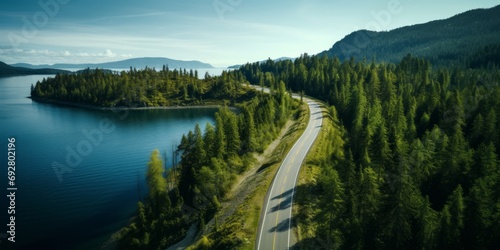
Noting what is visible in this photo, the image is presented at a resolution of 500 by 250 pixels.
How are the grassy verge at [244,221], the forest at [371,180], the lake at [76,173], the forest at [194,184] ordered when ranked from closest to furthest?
1. the forest at [371,180]
2. the grassy verge at [244,221]
3. the forest at [194,184]
4. the lake at [76,173]

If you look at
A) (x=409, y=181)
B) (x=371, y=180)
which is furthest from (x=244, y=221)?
(x=409, y=181)

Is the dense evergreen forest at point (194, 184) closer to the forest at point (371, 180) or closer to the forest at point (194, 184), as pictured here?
the forest at point (194, 184)

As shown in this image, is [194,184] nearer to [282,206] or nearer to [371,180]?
[282,206]

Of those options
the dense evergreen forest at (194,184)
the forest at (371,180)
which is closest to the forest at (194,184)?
the dense evergreen forest at (194,184)

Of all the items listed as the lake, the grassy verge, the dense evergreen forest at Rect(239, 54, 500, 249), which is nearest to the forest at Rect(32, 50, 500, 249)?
the dense evergreen forest at Rect(239, 54, 500, 249)

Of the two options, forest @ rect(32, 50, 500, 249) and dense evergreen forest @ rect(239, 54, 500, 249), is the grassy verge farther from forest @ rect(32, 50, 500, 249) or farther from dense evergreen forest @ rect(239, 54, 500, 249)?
dense evergreen forest @ rect(239, 54, 500, 249)
